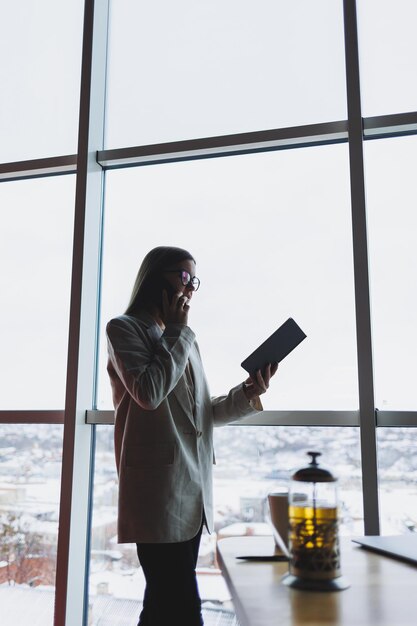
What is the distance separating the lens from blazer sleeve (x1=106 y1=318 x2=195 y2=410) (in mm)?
1619

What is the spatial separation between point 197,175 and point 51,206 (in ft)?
2.42

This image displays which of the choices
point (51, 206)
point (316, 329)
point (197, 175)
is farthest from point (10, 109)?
point (316, 329)

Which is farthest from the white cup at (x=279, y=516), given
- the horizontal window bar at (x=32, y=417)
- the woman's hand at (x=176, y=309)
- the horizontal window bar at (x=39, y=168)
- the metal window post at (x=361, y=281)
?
the horizontal window bar at (x=39, y=168)

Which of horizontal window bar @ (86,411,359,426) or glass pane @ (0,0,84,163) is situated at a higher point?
glass pane @ (0,0,84,163)

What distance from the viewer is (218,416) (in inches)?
77.8

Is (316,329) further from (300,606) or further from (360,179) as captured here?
(300,606)

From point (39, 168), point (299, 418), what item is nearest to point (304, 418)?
point (299, 418)

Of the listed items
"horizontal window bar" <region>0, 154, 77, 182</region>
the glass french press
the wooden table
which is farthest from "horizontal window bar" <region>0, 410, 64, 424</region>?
the glass french press

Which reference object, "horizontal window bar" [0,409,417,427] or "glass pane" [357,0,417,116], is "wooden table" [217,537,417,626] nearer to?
"horizontal window bar" [0,409,417,427]

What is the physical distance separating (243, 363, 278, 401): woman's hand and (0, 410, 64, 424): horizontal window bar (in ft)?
3.13

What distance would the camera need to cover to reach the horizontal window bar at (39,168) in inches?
105

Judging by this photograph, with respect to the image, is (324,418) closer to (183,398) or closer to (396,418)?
(396,418)

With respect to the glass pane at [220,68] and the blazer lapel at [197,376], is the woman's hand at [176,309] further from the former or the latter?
the glass pane at [220,68]

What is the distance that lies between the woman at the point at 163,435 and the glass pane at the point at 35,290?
0.84 metres
